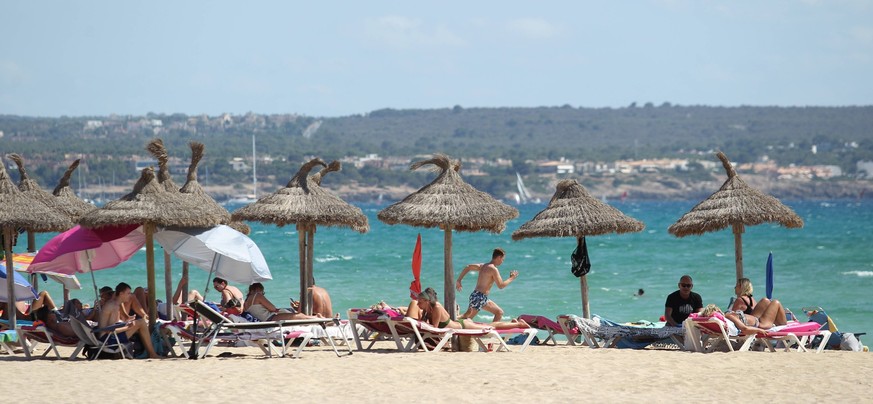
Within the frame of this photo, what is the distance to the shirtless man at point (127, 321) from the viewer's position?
32.7 ft

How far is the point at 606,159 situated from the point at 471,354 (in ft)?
437

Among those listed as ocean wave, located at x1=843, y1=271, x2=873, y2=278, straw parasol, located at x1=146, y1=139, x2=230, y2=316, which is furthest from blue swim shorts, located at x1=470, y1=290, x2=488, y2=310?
ocean wave, located at x1=843, y1=271, x2=873, y2=278

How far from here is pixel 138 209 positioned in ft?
33.5

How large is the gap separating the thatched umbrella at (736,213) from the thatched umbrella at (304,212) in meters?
3.38

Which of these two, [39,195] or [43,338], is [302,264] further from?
[43,338]

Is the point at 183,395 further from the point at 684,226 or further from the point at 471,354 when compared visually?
the point at 684,226

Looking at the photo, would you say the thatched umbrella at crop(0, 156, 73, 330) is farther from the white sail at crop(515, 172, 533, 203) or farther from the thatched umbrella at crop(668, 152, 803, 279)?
the white sail at crop(515, 172, 533, 203)

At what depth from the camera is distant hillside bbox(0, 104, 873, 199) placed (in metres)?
117

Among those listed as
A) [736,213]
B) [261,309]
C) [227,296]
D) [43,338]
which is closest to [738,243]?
[736,213]

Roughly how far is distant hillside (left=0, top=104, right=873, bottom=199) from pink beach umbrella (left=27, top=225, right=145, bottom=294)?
3535 inches

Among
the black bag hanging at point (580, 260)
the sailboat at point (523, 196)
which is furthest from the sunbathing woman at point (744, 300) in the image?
the sailboat at point (523, 196)

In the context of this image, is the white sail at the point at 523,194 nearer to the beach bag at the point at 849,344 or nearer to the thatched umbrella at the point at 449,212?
the thatched umbrella at the point at 449,212

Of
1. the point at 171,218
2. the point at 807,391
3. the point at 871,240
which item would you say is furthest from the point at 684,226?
the point at 871,240

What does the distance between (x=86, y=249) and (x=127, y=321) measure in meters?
1.00
